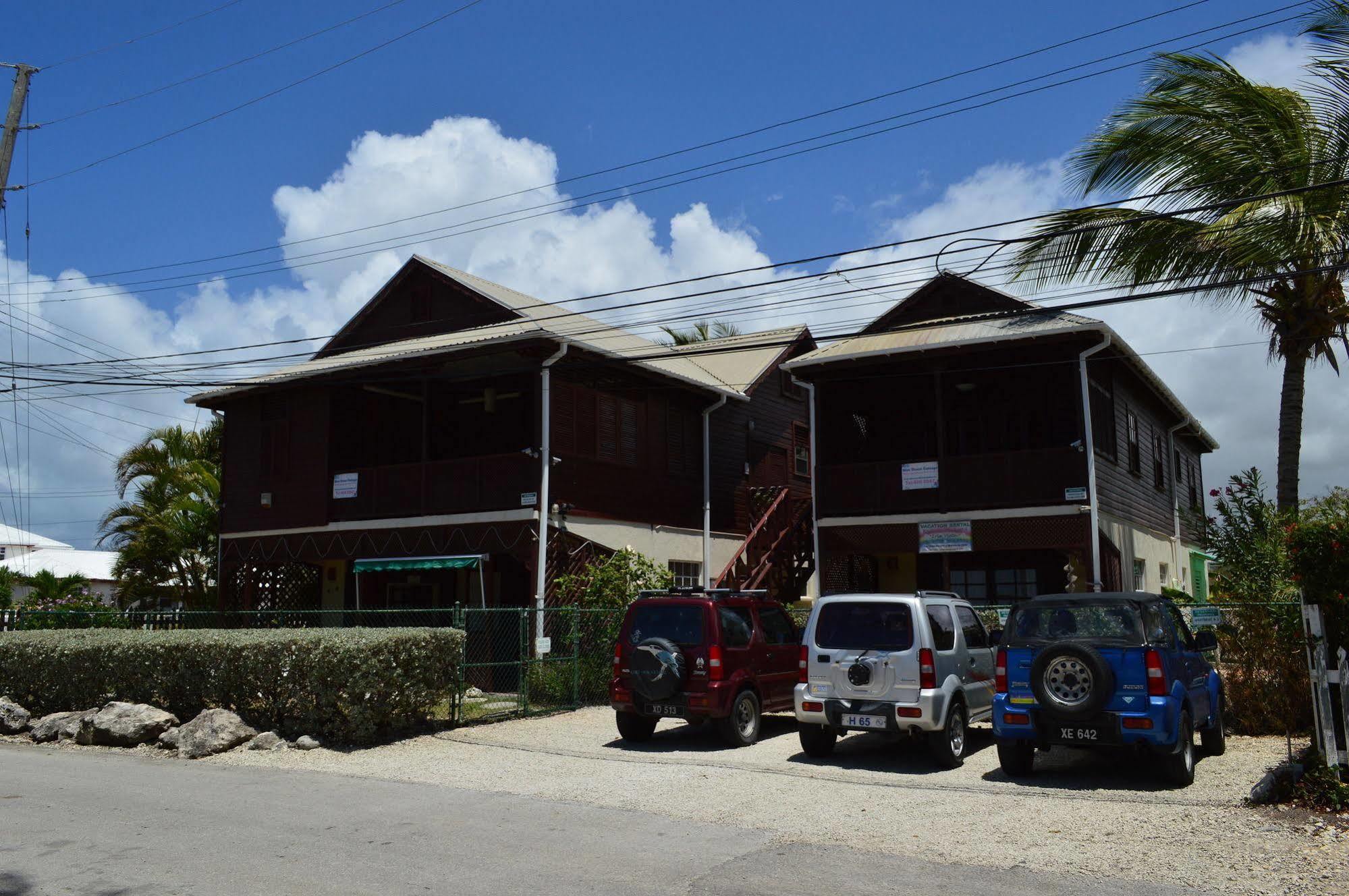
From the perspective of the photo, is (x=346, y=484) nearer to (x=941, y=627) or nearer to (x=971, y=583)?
(x=971, y=583)

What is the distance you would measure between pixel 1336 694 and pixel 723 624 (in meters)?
6.18

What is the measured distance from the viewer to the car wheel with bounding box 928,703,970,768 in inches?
433

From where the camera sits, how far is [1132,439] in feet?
77.7

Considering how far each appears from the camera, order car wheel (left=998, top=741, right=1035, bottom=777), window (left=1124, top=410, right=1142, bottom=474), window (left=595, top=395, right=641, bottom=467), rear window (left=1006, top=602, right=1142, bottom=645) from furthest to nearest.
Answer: window (left=1124, top=410, right=1142, bottom=474) < window (left=595, top=395, right=641, bottom=467) < car wheel (left=998, top=741, right=1035, bottom=777) < rear window (left=1006, top=602, right=1142, bottom=645)

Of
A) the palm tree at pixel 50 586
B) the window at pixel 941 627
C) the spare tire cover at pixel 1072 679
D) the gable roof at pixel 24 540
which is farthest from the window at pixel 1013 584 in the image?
the gable roof at pixel 24 540

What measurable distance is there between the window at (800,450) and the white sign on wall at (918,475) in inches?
300

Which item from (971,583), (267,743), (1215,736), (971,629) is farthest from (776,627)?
(971,583)

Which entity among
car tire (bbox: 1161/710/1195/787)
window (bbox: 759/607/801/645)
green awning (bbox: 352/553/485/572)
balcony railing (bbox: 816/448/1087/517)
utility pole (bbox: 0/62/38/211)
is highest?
utility pole (bbox: 0/62/38/211)

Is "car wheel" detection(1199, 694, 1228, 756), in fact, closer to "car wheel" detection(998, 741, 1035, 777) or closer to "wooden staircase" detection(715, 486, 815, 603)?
"car wheel" detection(998, 741, 1035, 777)

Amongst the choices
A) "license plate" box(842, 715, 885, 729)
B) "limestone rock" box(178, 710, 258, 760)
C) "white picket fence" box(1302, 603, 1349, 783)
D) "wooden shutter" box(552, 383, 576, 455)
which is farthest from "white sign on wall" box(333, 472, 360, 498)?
"white picket fence" box(1302, 603, 1349, 783)

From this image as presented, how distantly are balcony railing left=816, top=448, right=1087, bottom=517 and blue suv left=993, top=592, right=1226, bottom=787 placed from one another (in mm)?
8817

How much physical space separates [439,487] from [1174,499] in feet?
62.2

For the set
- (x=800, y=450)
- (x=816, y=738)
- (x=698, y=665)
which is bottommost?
(x=816, y=738)

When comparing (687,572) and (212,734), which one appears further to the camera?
(687,572)
